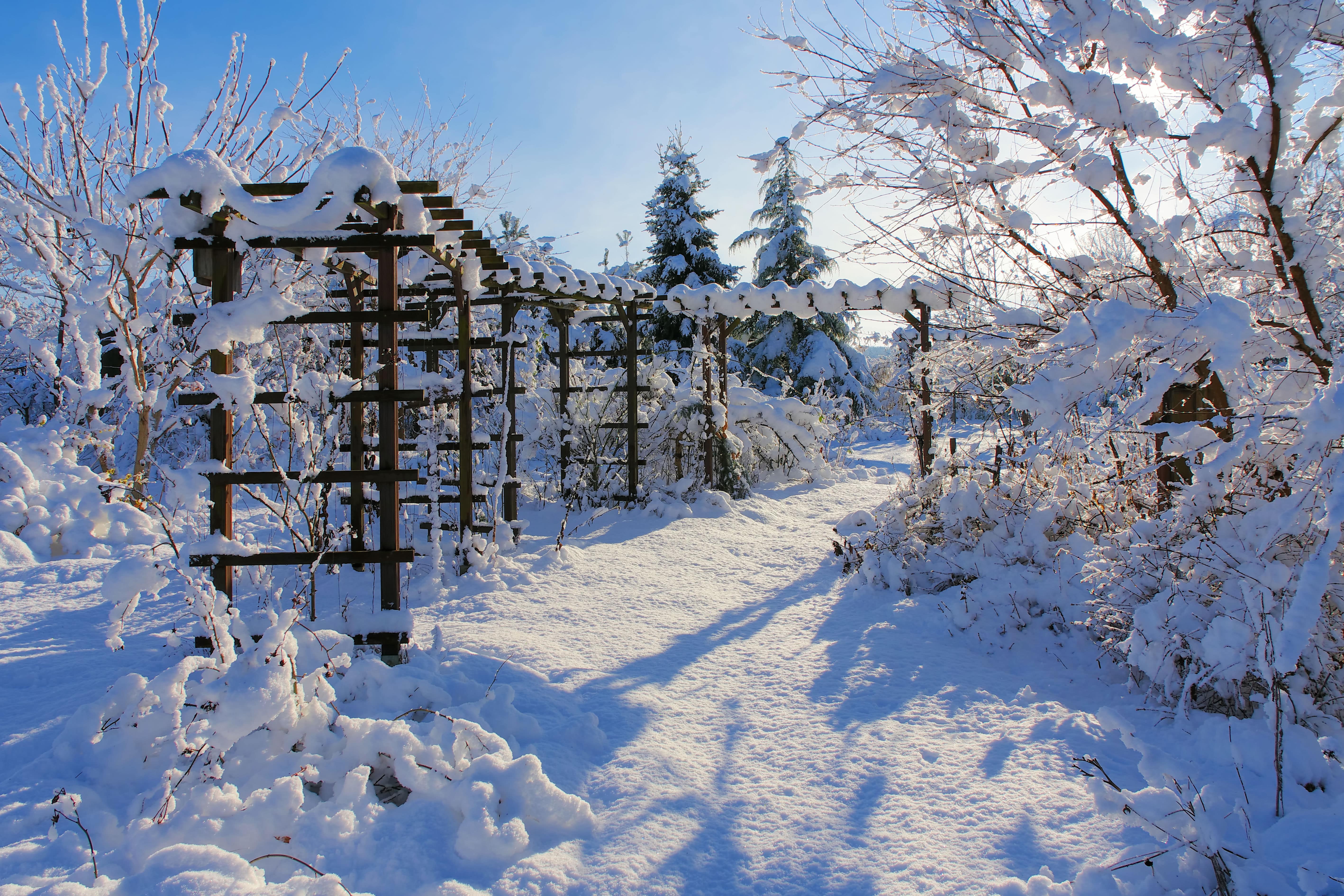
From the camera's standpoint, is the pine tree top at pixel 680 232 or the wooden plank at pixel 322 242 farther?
the pine tree top at pixel 680 232

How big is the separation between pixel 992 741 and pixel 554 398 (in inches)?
245

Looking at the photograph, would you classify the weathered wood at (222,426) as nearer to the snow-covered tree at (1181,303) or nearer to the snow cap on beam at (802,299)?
the snow-covered tree at (1181,303)

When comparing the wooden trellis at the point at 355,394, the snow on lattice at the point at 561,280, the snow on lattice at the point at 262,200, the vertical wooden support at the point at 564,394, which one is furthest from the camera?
the vertical wooden support at the point at 564,394

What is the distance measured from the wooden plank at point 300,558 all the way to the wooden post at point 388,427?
43 millimetres

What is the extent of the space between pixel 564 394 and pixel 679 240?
10.3 m

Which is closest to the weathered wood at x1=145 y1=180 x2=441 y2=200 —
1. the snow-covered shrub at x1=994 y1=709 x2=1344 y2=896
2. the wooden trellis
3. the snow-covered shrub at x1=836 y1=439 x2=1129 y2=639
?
the wooden trellis

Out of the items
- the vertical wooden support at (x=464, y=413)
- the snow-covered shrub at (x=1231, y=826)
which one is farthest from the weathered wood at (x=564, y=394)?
the snow-covered shrub at (x=1231, y=826)

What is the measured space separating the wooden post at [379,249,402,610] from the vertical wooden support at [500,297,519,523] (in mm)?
1463

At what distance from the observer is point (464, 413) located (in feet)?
16.6

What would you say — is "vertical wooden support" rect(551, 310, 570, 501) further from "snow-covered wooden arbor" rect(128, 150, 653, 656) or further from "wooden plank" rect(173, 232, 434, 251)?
"wooden plank" rect(173, 232, 434, 251)

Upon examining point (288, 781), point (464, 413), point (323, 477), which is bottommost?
point (288, 781)

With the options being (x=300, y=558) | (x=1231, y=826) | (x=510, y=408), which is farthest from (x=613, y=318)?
(x=1231, y=826)

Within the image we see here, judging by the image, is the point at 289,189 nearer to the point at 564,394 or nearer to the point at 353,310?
the point at 353,310

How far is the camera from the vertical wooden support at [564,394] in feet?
25.3
